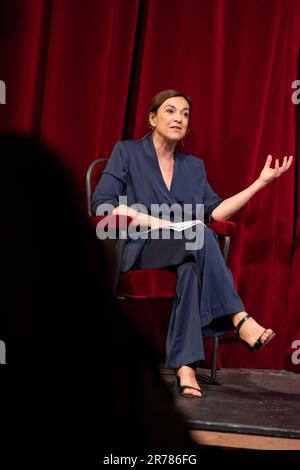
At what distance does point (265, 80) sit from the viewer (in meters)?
2.42

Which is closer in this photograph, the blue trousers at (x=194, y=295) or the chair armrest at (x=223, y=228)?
the blue trousers at (x=194, y=295)

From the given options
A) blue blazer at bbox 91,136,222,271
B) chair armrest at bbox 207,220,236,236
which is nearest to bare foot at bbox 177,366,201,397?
chair armrest at bbox 207,220,236,236

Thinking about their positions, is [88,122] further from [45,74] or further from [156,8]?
[156,8]

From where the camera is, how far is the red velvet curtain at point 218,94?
2.43 meters

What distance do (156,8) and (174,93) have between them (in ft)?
1.65

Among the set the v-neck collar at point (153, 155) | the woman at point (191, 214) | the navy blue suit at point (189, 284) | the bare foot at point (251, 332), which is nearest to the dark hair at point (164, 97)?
the woman at point (191, 214)

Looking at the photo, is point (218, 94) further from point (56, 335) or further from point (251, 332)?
point (56, 335)

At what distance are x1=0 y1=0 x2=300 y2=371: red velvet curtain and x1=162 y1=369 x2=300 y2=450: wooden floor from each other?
0.43 m

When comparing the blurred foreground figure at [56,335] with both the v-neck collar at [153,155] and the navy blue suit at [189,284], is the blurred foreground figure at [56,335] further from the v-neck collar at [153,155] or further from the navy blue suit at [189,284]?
the v-neck collar at [153,155]

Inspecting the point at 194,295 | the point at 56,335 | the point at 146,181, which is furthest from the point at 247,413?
the point at 56,335

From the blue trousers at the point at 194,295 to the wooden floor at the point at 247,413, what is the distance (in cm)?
16

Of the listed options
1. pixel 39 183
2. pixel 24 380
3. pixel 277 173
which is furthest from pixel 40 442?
pixel 277 173

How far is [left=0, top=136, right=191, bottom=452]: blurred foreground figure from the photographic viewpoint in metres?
0.36

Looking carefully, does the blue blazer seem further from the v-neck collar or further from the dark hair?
the dark hair
